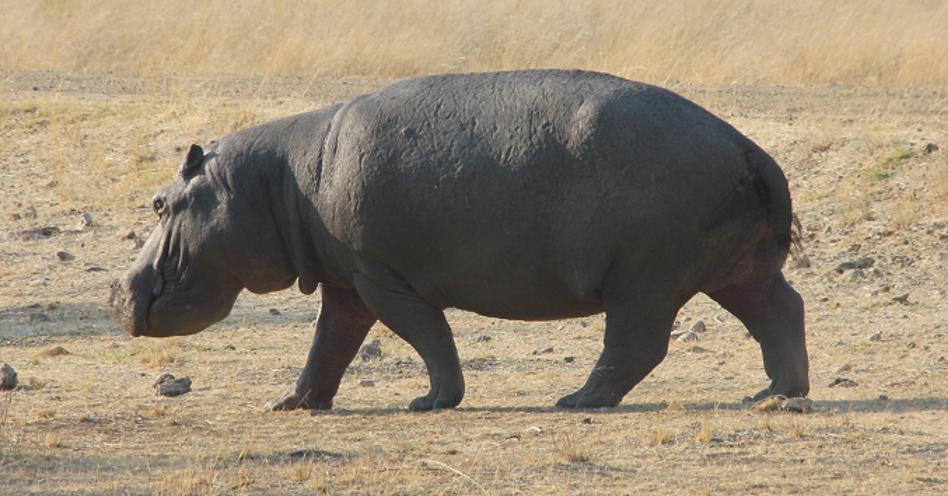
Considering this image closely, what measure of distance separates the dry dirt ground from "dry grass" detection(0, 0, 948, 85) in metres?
1.65

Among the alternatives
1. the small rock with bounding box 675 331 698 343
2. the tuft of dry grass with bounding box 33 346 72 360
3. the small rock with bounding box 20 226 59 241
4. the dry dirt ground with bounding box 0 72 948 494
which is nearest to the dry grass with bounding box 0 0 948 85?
the dry dirt ground with bounding box 0 72 948 494

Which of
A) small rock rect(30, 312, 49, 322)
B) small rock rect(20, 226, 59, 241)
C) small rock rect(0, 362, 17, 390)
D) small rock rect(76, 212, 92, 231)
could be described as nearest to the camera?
small rock rect(0, 362, 17, 390)

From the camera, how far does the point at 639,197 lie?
845 centimetres

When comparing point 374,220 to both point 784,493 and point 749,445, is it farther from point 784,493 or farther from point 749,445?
point 784,493

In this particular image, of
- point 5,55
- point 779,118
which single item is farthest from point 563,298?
point 5,55

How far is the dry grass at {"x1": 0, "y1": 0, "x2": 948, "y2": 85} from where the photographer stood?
21.5 metres

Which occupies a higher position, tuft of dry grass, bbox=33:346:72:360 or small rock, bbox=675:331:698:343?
small rock, bbox=675:331:698:343

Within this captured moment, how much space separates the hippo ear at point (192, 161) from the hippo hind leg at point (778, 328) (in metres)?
2.69

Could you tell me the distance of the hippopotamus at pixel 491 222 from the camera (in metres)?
8.52

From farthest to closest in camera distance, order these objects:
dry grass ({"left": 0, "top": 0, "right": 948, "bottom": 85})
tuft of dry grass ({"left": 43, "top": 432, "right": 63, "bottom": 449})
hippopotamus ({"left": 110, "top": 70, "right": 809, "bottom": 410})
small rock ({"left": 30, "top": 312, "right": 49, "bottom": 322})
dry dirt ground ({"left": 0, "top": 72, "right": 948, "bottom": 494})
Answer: dry grass ({"left": 0, "top": 0, "right": 948, "bottom": 85}) < small rock ({"left": 30, "top": 312, "right": 49, "bottom": 322}) < hippopotamus ({"left": 110, "top": 70, "right": 809, "bottom": 410}) < tuft of dry grass ({"left": 43, "top": 432, "right": 63, "bottom": 449}) < dry dirt ground ({"left": 0, "top": 72, "right": 948, "bottom": 494})

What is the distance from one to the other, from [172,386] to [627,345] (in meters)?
2.62

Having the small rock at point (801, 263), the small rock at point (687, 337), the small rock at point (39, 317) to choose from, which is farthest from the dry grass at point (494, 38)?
the small rock at point (39, 317)

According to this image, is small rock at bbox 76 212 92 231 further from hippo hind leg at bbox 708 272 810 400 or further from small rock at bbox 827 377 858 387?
hippo hind leg at bbox 708 272 810 400

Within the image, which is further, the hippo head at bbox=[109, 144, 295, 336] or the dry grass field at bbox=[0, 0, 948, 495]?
the hippo head at bbox=[109, 144, 295, 336]
